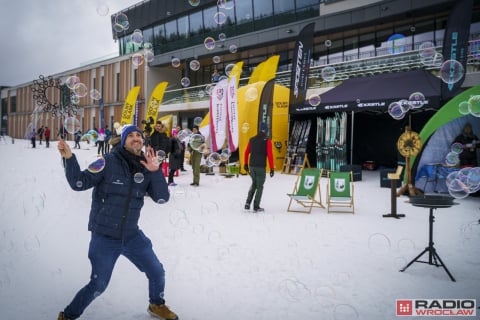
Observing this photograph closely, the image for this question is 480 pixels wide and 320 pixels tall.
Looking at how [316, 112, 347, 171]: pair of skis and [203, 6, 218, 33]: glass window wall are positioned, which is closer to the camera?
[316, 112, 347, 171]: pair of skis


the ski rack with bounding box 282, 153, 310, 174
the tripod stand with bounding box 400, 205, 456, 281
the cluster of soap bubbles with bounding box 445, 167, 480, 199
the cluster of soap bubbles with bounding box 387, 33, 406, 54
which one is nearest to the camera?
the tripod stand with bounding box 400, 205, 456, 281

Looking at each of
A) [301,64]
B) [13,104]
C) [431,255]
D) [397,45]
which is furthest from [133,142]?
[13,104]

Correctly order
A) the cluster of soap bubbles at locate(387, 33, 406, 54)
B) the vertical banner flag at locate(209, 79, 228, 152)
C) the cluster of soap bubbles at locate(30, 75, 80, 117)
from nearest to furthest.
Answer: the cluster of soap bubbles at locate(30, 75, 80, 117) < the vertical banner flag at locate(209, 79, 228, 152) < the cluster of soap bubbles at locate(387, 33, 406, 54)

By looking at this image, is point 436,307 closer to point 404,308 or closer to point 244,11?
point 404,308

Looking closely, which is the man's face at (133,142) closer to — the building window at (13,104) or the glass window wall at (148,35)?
the glass window wall at (148,35)

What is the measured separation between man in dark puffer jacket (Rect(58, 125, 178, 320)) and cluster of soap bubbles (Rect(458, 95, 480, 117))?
6.75 metres

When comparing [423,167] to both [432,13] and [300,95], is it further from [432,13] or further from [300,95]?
[432,13]

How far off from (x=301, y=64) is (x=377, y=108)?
3563 mm

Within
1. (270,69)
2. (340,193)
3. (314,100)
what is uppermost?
(270,69)

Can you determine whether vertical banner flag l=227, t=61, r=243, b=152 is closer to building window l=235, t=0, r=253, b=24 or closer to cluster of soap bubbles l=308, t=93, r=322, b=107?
cluster of soap bubbles l=308, t=93, r=322, b=107

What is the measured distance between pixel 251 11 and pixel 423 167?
19741 millimetres

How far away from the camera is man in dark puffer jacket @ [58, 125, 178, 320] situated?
2607 mm

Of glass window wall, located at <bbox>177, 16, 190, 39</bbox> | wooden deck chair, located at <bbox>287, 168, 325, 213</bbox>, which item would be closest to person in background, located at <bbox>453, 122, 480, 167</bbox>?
wooden deck chair, located at <bbox>287, 168, 325, 213</bbox>

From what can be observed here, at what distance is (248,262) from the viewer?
14.5 feet
